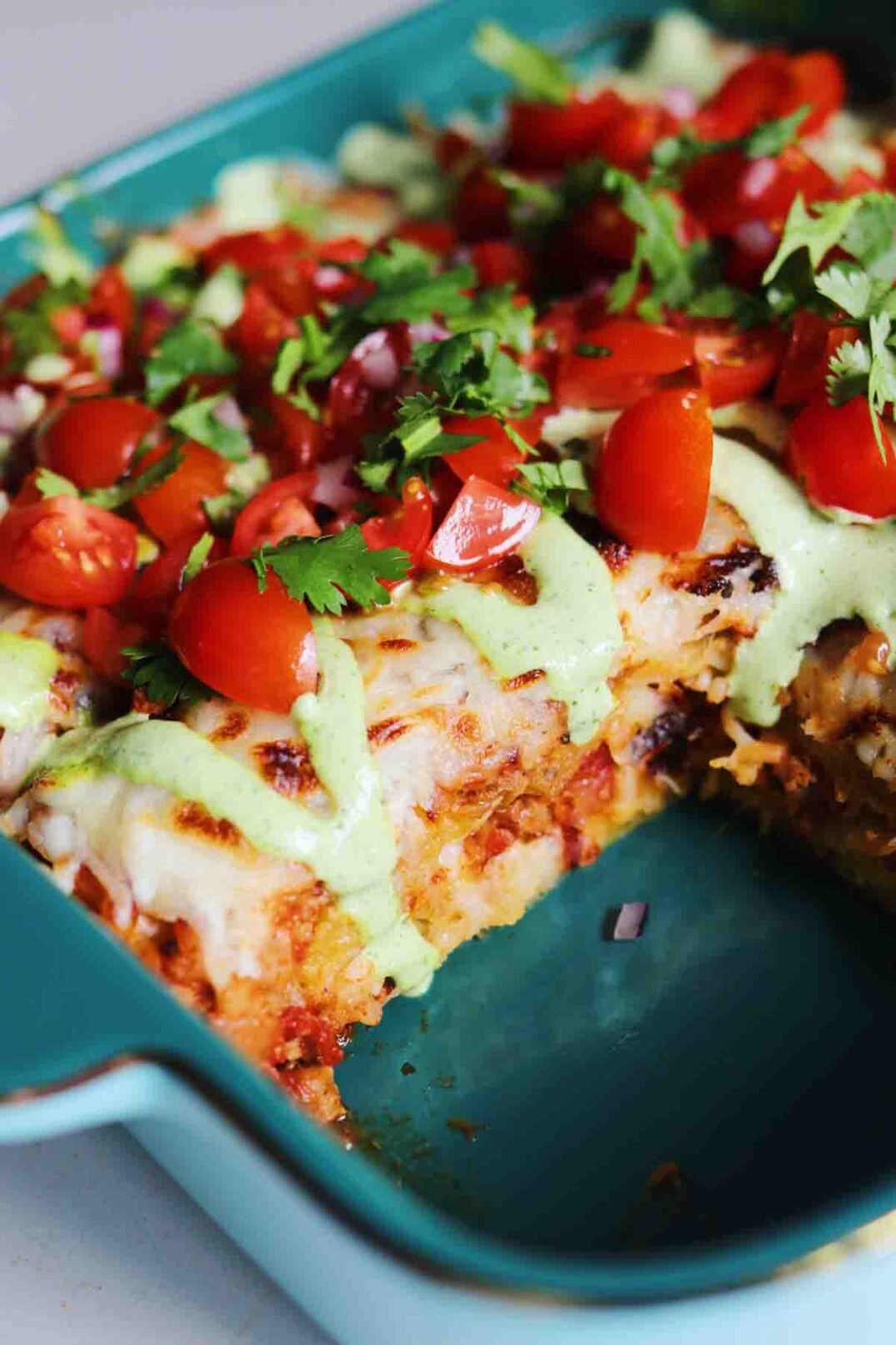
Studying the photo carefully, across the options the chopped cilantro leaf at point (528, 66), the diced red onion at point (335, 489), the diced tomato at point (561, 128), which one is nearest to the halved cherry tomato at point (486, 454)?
the diced red onion at point (335, 489)

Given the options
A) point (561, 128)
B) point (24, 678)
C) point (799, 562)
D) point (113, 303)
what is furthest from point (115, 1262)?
point (561, 128)

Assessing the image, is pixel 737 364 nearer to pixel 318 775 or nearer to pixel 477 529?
pixel 477 529

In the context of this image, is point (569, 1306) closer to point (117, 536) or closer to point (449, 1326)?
point (449, 1326)

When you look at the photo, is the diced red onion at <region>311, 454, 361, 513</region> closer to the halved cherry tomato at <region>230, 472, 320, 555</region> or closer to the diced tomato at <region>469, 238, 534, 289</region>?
the halved cherry tomato at <region>230, 472, 320, 555</region>

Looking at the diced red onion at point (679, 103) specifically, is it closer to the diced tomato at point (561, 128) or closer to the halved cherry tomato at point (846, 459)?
the diced tomato at point (561, 128)

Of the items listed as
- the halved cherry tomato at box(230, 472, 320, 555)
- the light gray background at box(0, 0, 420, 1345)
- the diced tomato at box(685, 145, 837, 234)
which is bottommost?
the light gray background at box(0, 0, 420, 1345)

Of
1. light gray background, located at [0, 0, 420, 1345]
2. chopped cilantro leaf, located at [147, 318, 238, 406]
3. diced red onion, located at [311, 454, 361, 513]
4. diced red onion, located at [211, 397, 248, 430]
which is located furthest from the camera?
chopped cilantro leaf, located at [147, 318, 238, 406]

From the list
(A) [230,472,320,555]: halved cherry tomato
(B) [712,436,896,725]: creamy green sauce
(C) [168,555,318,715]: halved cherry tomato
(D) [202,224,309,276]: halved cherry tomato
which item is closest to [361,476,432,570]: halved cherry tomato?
(A) [230,472,320,555]: halved cherry tomato

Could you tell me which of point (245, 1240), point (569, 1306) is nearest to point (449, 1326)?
point (569, 1306)
